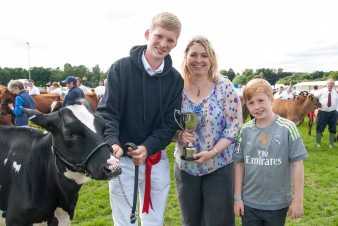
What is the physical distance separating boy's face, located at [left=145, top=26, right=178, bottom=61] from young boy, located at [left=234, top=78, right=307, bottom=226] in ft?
2.69

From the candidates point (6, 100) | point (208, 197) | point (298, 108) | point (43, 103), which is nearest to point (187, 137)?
point (208, 197)

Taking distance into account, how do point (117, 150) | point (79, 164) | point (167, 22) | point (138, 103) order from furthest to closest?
1. point (138, 103)
2. point (167, 22)
3. point (117, 150)
4. point (79, 164)

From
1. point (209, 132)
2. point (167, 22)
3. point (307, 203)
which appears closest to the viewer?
point (167, 22)

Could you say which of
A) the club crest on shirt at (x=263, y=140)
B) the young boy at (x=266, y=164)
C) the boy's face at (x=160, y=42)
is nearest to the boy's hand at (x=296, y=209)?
the young boy at (x=266, y=164)

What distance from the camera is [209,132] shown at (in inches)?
119

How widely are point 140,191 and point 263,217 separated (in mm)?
1137

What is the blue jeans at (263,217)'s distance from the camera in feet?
9.52

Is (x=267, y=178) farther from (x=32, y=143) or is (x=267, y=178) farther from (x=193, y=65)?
(x=32, y=143)

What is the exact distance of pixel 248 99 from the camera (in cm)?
300

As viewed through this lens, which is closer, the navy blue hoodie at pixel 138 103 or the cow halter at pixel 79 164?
the cow halter at pixel 79 164

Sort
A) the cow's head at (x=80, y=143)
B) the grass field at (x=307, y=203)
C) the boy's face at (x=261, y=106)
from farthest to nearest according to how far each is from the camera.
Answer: the grass field at (x=307, y=203)
the boy's face at (x=261, y=106)
the cow's head at (x=80, y=143)

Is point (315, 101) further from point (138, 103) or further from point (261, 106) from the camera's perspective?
point (138, 103)

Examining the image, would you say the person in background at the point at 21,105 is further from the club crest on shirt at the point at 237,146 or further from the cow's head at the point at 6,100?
the club crest on shirt at the point at 237,146

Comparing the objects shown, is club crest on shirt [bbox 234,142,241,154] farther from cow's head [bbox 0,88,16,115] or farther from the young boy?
cow's head [bbox 0,88,16,115]
